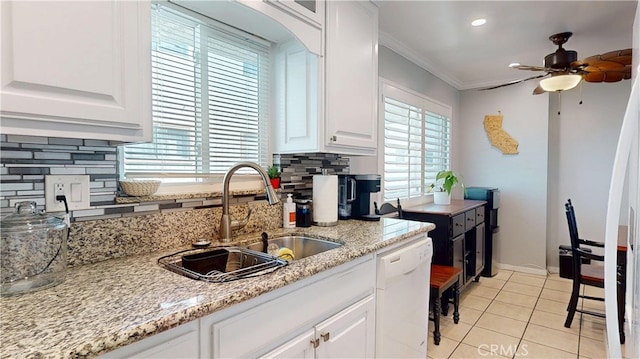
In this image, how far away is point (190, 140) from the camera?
1696mm

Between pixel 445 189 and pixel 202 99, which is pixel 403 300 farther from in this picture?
pixel 445 189

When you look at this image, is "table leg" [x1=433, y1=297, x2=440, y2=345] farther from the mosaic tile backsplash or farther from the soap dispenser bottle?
the mosaic tile backsplash

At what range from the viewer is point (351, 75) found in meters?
2.05

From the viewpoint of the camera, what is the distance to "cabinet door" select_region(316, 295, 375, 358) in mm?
1276

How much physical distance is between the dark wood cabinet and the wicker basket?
2290 mm

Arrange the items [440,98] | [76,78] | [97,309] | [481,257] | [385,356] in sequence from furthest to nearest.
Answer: [440,98]
[481,257]
[385,356]
[76,78]
[97,309]

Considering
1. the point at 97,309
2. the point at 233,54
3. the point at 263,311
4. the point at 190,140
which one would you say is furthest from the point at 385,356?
the point at 233,54

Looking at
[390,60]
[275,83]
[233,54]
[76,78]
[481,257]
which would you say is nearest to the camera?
[76,78]

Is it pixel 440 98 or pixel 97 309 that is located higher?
pixel 440 98

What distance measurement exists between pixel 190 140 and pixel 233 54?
57 centimetres

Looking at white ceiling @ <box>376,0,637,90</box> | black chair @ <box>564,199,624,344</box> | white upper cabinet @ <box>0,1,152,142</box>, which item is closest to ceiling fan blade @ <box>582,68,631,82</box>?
white ceiling @ <box>376,0,637,90</box>

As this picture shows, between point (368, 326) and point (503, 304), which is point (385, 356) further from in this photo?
point (503, 304)

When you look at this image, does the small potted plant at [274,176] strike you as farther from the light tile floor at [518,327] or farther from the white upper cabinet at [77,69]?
the light tile floor at [518,327]

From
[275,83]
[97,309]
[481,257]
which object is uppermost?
[275,83]
